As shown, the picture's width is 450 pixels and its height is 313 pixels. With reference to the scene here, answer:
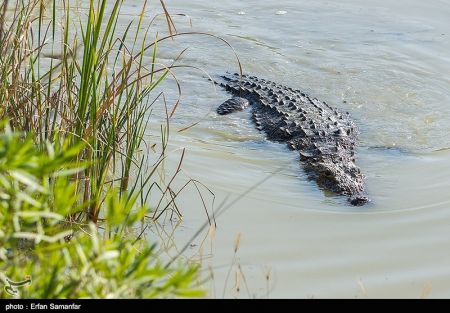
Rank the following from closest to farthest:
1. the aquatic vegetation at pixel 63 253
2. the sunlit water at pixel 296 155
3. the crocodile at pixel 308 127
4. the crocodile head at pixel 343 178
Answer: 1. the aquatic vegetation at pixel 63 253
2. the sunlit water at pixel 296 155
3. the crocodile head at pixel 343 178
4. the crocodile at pixel 308 127

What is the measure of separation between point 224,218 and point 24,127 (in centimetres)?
159

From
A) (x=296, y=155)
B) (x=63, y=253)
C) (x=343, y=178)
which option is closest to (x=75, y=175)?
(x=63, y=253)

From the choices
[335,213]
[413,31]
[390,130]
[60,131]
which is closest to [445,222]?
[335,213]

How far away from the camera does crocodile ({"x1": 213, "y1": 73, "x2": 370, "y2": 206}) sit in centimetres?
683

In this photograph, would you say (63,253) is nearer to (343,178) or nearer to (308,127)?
(343,178)

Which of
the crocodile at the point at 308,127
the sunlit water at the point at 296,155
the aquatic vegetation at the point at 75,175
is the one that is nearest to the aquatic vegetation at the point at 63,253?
the aquatic vegetation at the point at 75,175

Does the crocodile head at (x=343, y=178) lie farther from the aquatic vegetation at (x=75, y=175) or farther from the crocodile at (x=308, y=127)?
the aquatic vegetation at (x=75, y=175)

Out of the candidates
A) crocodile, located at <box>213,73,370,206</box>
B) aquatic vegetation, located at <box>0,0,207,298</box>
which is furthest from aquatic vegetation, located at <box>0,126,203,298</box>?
crocodile, located at <box>213,73,370,206</box>

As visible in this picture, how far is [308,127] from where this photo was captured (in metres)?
8.02

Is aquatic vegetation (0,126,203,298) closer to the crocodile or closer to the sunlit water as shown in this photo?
the sunlit water

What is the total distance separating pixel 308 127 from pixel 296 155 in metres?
0.59

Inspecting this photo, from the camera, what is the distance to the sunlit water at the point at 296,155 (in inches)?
199

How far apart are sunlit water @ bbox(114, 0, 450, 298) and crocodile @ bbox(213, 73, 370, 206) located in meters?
0.13

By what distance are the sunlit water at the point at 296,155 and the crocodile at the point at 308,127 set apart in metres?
0.13
